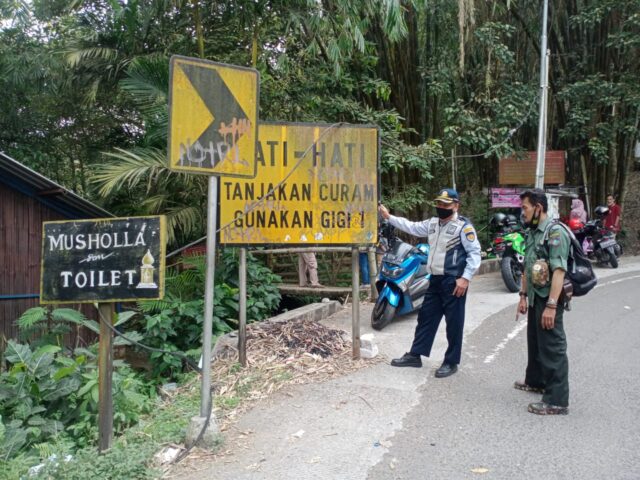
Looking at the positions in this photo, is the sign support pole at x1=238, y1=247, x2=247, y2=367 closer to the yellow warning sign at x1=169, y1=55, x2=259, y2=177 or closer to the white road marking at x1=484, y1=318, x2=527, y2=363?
the yellow warning sign at x1=169, y1=55, x2=259, y2=177

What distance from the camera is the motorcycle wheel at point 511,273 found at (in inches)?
391

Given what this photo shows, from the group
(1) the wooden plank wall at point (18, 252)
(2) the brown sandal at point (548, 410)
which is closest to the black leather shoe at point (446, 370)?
(2) the brown sandal at point (548, 410)

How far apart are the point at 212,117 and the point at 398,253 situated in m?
3.86

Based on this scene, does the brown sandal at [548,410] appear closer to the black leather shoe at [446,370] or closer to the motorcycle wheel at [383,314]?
the black leather shoe at [446,370]

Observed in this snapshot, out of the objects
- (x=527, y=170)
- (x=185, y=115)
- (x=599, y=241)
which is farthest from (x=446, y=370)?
(x=527, y=170)

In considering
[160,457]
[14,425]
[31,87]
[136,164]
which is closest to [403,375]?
[160,457]

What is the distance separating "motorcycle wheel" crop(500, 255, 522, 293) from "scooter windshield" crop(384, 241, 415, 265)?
328 centimetres

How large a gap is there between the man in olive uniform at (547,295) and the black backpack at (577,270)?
5cm

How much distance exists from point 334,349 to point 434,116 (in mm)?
11199

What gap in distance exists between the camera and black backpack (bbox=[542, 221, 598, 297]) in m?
4.55

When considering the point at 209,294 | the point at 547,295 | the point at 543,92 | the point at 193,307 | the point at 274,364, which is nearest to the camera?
the point at 209,294

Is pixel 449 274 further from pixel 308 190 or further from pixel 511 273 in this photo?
pixel 511 273

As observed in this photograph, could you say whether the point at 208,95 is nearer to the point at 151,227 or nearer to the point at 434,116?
the point at 151,227

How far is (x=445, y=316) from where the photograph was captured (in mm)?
5340
